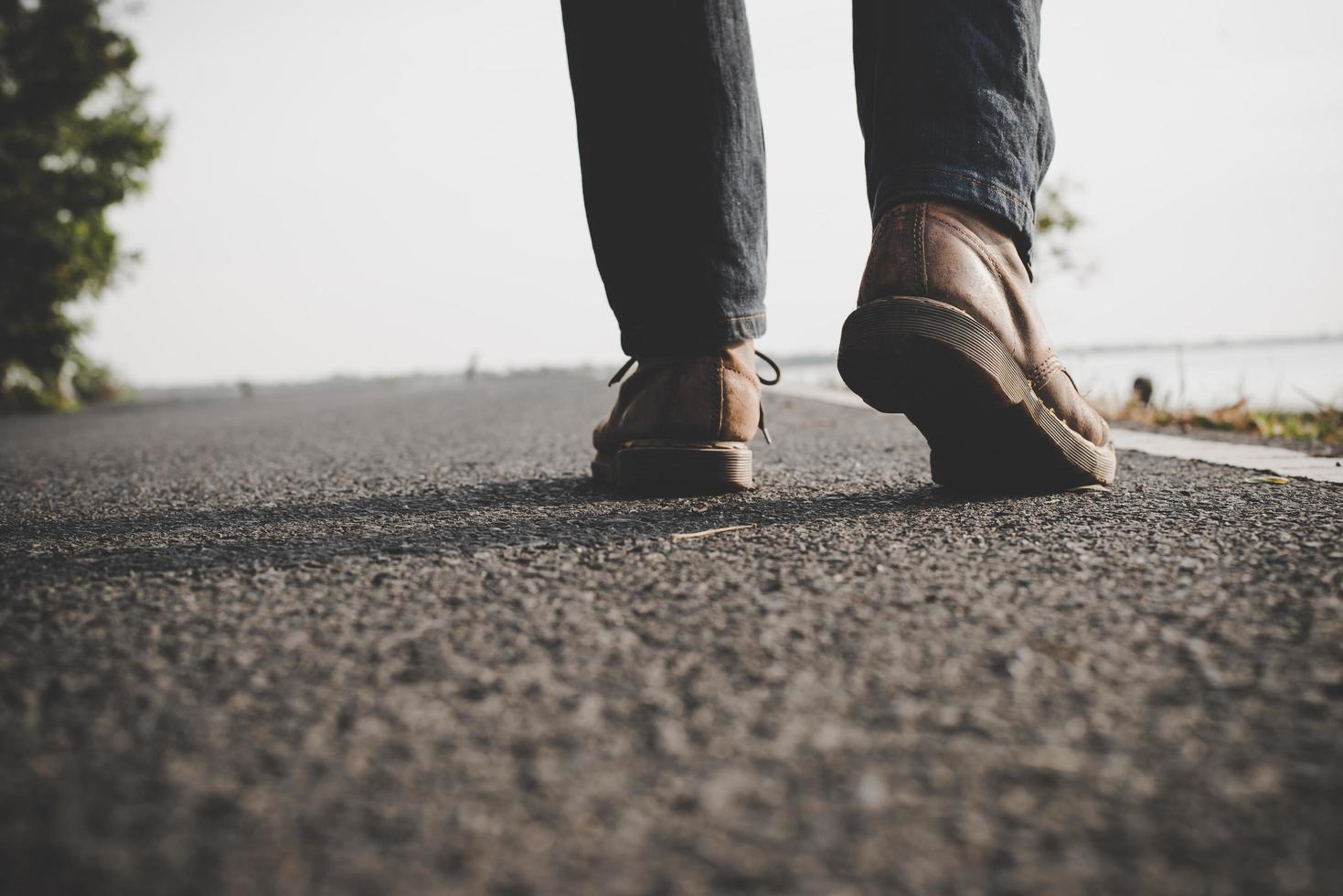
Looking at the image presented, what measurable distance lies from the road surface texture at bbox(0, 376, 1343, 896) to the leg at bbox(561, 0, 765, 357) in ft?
1.80

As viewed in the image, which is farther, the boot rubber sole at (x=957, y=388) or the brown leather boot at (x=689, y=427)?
the brown leather boot at (x=689, y=427)

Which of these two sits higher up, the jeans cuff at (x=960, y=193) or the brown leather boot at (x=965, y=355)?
the jeans cuff at (x=960, y=193)

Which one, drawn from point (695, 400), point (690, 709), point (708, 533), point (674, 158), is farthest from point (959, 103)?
point (690, 709)

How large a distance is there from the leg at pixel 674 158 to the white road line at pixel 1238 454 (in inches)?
42.4

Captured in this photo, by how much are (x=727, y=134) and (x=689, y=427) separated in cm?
55

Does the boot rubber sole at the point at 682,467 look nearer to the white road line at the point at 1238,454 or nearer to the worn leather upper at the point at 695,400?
the worn leather upper at the point at 695,400

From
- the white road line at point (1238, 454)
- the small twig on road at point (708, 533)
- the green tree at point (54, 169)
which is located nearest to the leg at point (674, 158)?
the small twig on road at point (708, 533)

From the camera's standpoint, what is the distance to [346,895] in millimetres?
420

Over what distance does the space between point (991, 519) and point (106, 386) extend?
21.1 m

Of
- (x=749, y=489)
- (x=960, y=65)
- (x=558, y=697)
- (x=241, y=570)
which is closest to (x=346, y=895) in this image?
(x=558, y=697)

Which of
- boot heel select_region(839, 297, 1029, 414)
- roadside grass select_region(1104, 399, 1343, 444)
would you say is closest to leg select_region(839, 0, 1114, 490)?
boot heel select_region(839, 297, 1029, 414)

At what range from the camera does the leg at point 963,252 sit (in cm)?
124

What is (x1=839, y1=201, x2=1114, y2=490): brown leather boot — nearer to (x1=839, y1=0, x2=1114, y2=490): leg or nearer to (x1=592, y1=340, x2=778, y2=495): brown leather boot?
(x1=839, y1=0, x2=1114, y2=490): leg

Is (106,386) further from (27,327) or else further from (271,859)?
(271,859)
